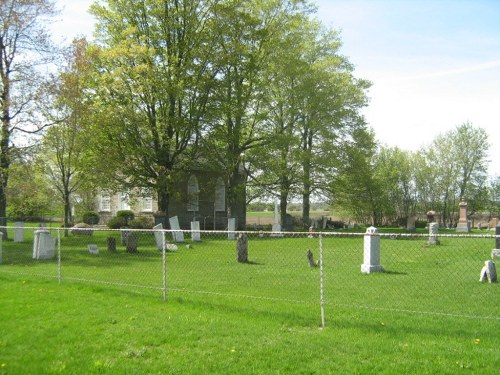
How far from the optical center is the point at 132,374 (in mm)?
5293

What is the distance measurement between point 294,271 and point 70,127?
18.5 metres

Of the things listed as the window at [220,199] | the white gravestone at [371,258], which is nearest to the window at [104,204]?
the window at [220,199]

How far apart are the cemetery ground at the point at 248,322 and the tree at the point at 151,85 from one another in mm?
16506

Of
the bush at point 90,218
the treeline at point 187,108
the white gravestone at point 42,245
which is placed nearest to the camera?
the white gravestone at point 42,245

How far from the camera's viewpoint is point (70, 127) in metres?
27.5

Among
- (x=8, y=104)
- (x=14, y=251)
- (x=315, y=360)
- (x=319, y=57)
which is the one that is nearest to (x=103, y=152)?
(x=8, y=104)

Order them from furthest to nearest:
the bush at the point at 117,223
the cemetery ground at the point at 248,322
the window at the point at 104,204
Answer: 1. the window at the point at 104,204
2. the bush at the point at 117,223
3. the cemetery ground at the point at 248,322

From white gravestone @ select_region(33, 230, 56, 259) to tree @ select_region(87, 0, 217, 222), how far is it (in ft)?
39.2

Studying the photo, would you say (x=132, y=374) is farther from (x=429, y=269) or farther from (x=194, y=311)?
(x=429, y=269)

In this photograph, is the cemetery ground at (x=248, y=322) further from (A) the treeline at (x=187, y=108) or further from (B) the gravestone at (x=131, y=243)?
(A) the treeline at (x=187, y=108)

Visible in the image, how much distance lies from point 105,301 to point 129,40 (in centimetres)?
2289

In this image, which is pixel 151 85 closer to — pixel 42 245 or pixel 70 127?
pixel 70 127

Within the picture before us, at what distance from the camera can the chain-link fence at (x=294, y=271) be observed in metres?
9.20

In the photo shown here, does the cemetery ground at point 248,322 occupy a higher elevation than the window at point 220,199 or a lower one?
lower
